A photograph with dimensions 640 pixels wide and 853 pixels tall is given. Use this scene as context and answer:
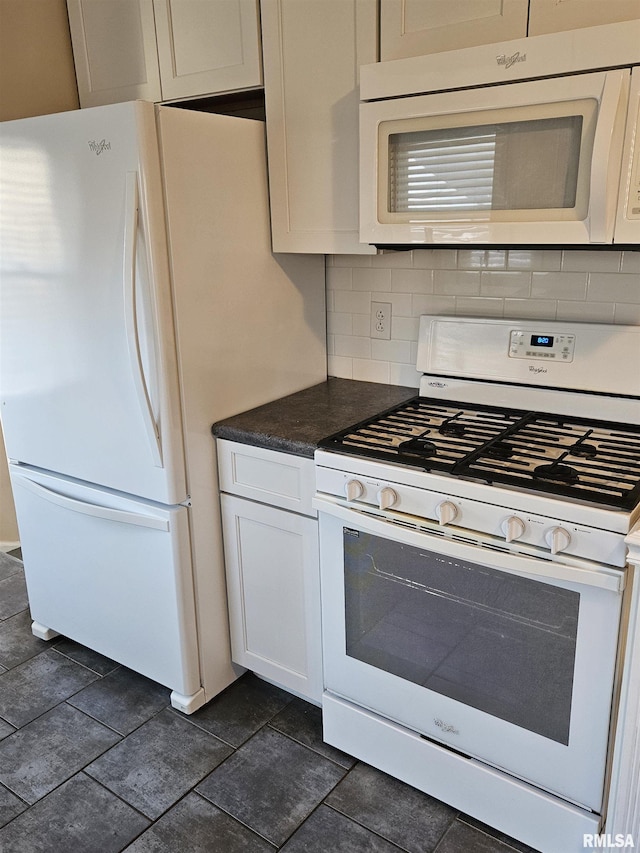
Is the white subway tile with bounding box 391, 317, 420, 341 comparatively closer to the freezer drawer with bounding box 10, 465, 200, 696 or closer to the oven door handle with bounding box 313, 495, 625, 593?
the oven door handle with bounding box 313, 495, 625, 593

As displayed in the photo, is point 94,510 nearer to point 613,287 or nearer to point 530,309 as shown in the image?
point 530,309

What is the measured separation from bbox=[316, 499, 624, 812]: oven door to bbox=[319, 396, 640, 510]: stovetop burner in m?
0.16

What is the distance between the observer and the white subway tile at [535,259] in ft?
6.79

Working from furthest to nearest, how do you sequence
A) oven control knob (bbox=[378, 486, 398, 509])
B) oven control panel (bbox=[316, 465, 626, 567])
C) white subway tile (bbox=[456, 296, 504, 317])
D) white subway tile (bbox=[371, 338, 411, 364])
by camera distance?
white subway tile (bbox=[371, 338, 411, 364]) < white subway tile (bbox=[456, 296, 504, 317]) < oven control knob (bbox=[378, 486, 398, 509]) < oven control panel (bbox=[316, 465, 626, 567])

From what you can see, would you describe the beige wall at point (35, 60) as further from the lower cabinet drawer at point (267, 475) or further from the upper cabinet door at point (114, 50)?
the lower cabinet drawer at point (267, 475)

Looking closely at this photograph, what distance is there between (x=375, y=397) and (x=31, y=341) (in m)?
1.11

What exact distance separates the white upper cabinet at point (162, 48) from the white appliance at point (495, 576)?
1045 millimetres

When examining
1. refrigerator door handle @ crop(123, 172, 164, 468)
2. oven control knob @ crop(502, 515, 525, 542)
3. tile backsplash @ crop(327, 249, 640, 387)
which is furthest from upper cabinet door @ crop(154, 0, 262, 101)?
oven control knob @ crop(502, 515, 525, 542)

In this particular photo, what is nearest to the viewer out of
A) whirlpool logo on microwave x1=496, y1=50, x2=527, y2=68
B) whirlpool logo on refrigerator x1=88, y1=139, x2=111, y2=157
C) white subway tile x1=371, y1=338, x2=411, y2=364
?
whirlpool logo on microwave x1=496, y1=50, x2=527, y2=68

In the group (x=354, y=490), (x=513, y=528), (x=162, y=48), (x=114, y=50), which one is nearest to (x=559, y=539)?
(x=513, y=528)

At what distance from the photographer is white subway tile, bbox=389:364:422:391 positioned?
2.45m

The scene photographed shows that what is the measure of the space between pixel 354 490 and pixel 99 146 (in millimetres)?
1123

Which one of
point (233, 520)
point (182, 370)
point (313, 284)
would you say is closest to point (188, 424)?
point (182, 370)

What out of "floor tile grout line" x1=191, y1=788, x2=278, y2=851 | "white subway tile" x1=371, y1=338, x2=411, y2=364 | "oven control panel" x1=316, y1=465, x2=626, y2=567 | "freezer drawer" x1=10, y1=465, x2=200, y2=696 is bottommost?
"floor tile grout line" x1=191, y1=788, x2=278, y2=851
